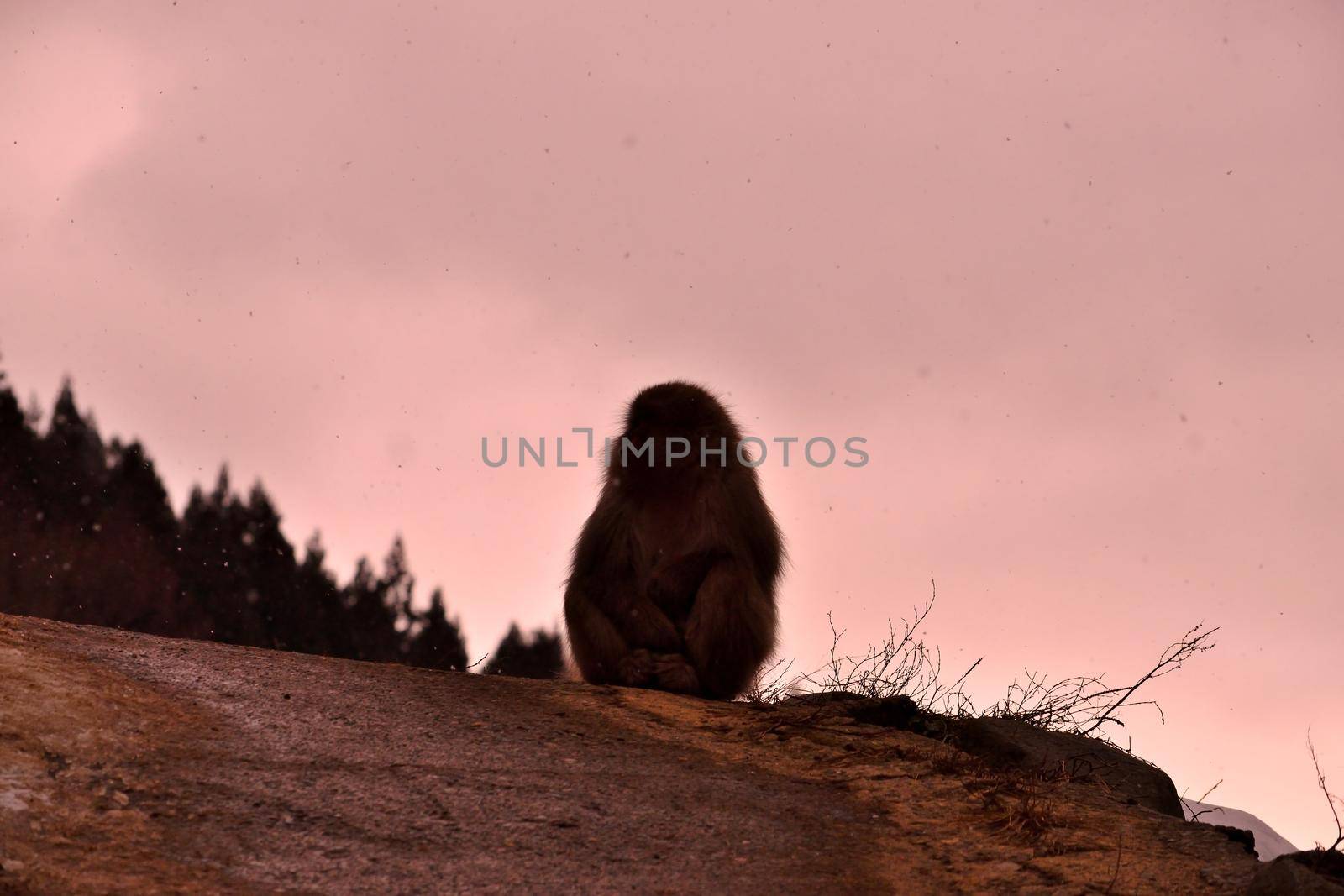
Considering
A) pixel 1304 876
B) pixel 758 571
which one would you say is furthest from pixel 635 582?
pixel 1304 876

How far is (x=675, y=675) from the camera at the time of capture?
6586mm

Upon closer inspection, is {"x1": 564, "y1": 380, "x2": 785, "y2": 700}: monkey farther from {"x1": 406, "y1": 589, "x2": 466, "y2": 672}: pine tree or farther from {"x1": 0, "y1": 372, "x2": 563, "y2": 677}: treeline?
{"x1": 406, "y1": 589, "x2": 466, "y2": 672}: pine tree

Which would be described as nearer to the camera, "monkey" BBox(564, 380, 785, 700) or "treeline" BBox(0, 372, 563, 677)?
"monkey" BBox(564, 380, 785, 700)

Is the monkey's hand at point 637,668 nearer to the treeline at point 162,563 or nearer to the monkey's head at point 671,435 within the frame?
the monkey's head at point 671,435

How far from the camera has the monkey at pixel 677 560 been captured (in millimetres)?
6645

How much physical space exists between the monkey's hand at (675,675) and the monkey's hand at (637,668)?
4 cm

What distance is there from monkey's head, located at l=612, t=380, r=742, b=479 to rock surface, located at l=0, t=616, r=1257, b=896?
1.63 metres

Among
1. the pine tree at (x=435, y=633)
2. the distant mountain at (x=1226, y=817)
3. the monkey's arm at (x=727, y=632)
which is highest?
the pine tree at (x=435, y=633)

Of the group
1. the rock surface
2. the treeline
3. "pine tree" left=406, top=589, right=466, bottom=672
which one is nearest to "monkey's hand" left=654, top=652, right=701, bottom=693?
the rock surface

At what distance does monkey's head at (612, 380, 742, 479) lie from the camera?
281 inches

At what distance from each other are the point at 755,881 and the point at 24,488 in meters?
17.0

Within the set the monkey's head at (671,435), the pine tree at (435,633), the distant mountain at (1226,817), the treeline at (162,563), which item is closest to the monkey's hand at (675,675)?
the monkey's head at (671,435)

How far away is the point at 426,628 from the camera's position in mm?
18312

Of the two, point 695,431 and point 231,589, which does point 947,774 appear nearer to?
point 695,431
